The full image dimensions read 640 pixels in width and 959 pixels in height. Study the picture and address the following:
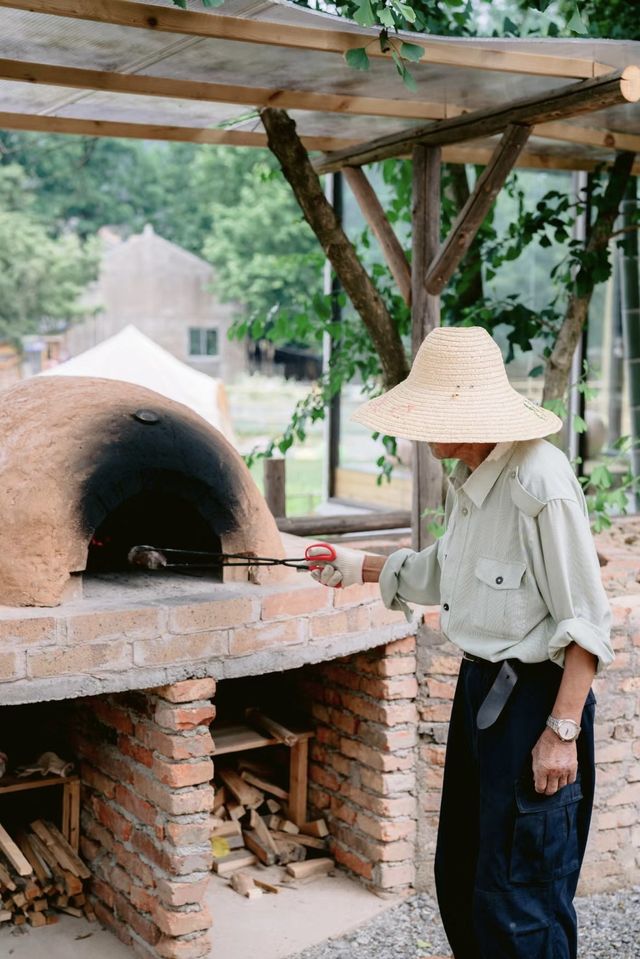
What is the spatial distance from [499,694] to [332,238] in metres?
2.78

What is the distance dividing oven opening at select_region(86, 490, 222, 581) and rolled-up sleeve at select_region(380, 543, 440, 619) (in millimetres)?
933

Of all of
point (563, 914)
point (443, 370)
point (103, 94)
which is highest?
point (103, 94)

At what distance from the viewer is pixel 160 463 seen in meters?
3.85

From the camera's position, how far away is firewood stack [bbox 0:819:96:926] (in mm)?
4168

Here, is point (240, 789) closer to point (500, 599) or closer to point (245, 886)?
point (245, 886)

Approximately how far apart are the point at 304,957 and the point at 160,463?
5.75ft

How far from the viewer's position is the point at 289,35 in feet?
11.9

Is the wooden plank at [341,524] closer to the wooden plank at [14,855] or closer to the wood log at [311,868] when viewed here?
the wood log at [311,868]

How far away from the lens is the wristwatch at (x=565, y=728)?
274 centimetres

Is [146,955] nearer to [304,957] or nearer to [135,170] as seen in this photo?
[304,957]

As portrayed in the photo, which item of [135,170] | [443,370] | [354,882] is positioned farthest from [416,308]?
[135,170]

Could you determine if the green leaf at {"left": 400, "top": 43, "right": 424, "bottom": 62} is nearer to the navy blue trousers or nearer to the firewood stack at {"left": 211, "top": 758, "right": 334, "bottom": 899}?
the navy blue trousers

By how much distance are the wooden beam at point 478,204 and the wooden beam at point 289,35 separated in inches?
19.5

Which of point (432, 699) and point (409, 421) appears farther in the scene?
point (432, 699)
